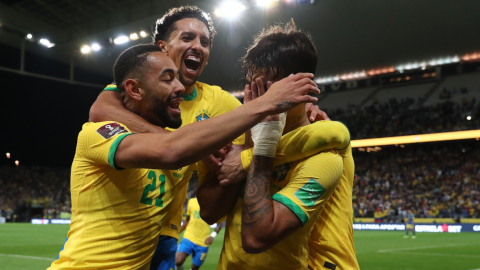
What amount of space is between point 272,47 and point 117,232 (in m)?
1.27

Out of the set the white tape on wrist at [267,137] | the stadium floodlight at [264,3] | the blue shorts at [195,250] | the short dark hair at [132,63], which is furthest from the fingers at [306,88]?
the stadium floodlight at [264,3]

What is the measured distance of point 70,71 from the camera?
33844 mm

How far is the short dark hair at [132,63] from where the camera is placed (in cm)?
246

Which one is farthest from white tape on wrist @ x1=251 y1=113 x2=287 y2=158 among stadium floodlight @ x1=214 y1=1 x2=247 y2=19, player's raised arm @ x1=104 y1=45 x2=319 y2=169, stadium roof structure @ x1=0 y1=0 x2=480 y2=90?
stadium floodlight @ x1=214 y1=1 x2=247 y2=19

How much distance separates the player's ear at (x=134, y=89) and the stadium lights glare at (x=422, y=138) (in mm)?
30314

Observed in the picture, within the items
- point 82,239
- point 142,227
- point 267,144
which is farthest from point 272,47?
point 82,239

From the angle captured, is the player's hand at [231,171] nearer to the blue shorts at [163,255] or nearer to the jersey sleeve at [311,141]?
the jersey sleeve at [311,141]

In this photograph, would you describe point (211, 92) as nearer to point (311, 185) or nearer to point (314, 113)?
point (314, 113)

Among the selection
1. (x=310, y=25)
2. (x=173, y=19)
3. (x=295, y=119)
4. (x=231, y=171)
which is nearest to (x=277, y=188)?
(x=231, y=171)

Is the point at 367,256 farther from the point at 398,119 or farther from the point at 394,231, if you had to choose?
the point at 398,119

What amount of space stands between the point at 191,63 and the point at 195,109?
1.51 ft

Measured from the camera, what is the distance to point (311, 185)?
198 cm

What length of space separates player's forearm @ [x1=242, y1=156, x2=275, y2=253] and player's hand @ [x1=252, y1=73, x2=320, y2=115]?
0.92 ft

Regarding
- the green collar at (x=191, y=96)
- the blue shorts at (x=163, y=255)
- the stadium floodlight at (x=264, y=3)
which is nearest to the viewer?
the blue shorts at (x=163, y=255)
